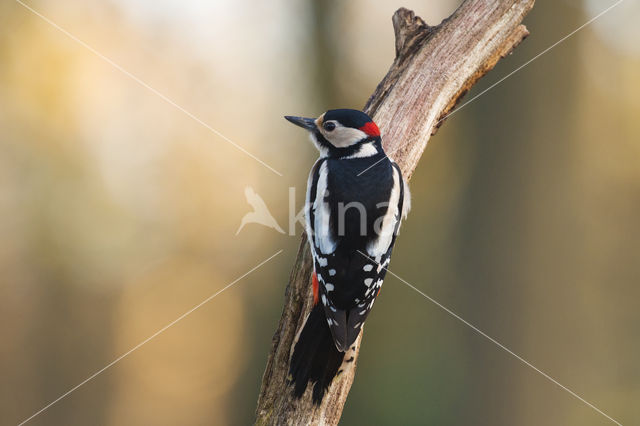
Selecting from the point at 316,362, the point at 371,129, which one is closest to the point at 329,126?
the point at 371,129

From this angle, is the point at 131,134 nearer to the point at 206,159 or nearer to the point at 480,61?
the point at 206,159

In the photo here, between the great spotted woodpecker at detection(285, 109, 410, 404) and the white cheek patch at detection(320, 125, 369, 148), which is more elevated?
the white cheek patch at detection(320, 125, 369, 148)

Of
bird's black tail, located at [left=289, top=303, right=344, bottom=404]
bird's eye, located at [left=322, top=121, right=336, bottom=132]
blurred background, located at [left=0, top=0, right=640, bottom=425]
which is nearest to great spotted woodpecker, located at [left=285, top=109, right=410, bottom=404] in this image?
bird's black tail, located at [left=289, top=303, right=344, bottom=404]

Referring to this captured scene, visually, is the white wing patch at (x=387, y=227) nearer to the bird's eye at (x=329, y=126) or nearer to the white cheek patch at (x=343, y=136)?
the white cheek patch at (x=343, y=136)

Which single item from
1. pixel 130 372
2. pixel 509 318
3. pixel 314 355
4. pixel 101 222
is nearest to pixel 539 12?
pixel 509 318

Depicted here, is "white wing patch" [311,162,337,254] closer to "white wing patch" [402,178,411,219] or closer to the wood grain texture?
the wood grain texture

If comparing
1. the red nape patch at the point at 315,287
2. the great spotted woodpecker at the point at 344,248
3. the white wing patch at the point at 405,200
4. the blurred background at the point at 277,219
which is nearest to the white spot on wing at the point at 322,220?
the great spotted woodpecker at the point at 344,248
